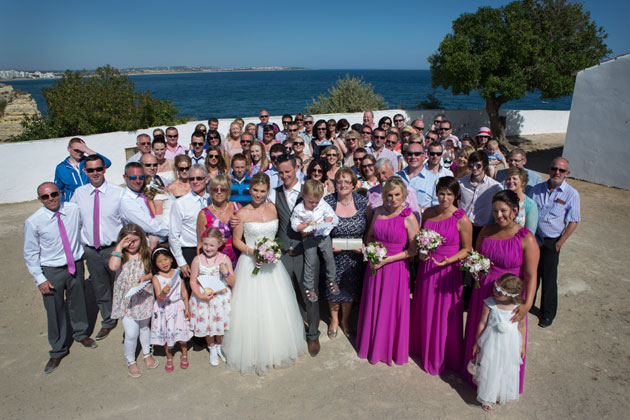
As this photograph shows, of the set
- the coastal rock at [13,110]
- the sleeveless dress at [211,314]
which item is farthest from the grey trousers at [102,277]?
the coastal rock at [13,110]

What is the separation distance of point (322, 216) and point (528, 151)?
1764 centimetres

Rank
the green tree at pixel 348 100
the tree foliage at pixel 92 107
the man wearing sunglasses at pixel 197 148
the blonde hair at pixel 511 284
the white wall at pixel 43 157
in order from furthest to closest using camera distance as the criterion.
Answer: the green tree at pixel 348 100
the tree foliage at pixel 92 107
the white wall at pixel 43 157
the man wearing sunglasses at pixel 197 148
the blonde hair at pixel 511 284

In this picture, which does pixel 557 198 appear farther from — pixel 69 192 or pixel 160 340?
pixel 69 192

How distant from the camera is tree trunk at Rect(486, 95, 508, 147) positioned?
18125 mm

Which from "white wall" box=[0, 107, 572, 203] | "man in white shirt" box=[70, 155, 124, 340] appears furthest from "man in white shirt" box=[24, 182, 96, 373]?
"white wall" box=[0, 107, 572, 203]

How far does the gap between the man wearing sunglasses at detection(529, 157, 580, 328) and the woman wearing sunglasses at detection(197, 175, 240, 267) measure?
4.52m

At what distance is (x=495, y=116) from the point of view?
18578mm

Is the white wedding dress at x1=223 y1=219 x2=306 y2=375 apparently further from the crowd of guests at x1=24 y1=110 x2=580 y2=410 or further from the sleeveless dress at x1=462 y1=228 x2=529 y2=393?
the sleeveless dress at x1=462 y1=228 x2=529 y2=393

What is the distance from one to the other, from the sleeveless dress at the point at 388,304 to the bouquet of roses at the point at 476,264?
75cm

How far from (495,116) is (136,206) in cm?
1796

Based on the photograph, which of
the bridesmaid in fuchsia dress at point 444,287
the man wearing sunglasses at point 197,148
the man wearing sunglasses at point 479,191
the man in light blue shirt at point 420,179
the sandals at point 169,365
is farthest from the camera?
the man wearing sunglasses at point 197,148

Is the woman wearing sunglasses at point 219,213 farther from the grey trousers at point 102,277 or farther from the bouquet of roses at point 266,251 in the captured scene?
the grey trousers at point 102,277

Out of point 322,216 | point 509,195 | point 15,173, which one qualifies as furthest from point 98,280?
point 15,173

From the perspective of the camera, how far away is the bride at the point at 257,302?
15.3 feet
